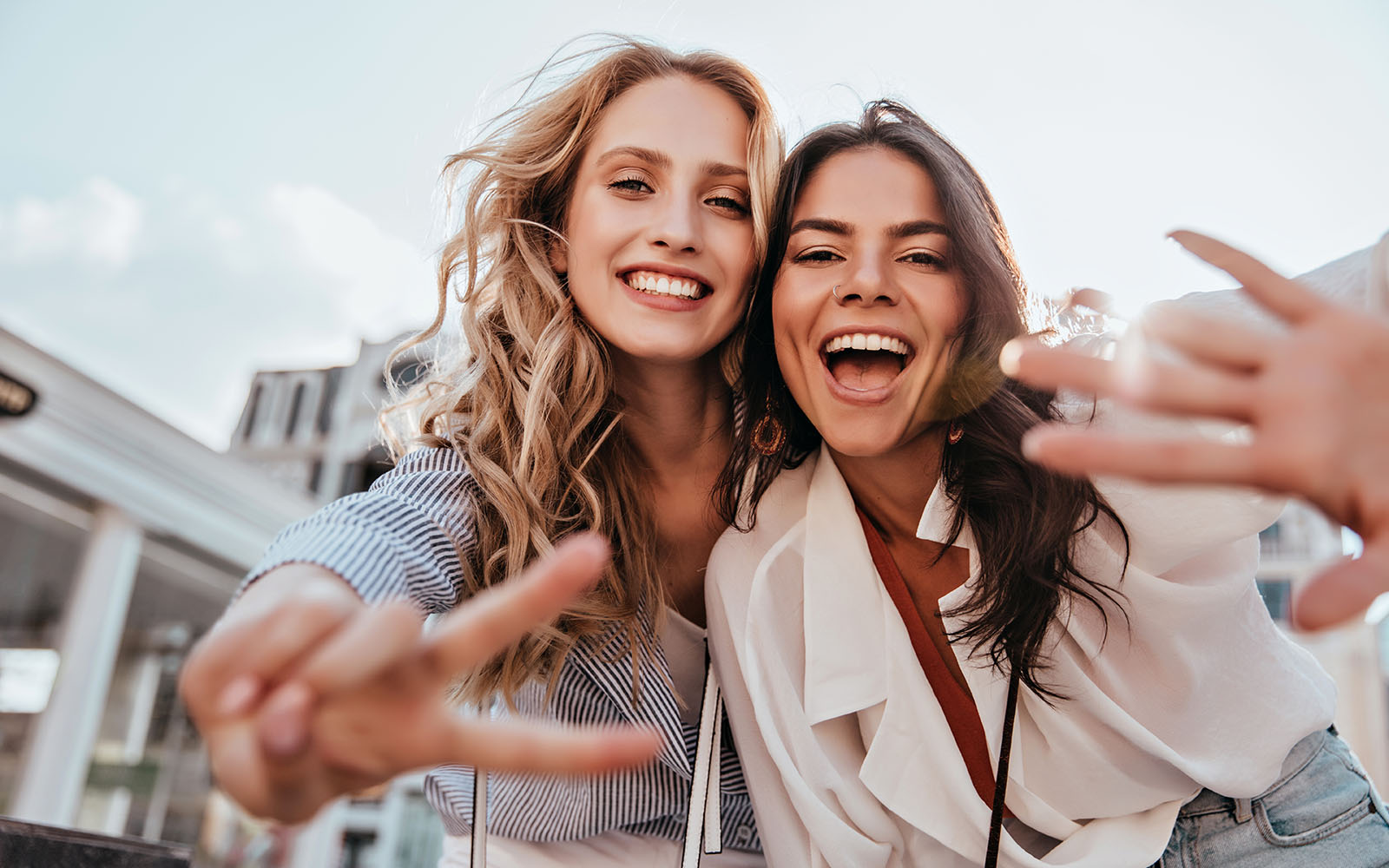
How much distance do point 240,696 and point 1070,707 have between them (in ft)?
4.96

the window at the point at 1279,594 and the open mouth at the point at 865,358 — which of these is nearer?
the open mouth at the point at 865,358

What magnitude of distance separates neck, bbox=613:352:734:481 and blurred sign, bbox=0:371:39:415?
132 inches

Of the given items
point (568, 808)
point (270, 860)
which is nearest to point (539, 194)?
point (568, 808)

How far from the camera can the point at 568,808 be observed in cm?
213

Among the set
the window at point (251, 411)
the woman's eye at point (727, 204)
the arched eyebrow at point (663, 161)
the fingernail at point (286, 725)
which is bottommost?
the fingernail at point (286, 725)

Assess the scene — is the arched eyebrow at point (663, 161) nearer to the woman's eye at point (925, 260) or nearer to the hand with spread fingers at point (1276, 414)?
the woman's eye at point (925, 260)

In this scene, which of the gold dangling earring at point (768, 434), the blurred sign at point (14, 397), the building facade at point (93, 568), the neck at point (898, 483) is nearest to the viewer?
the neck at point (898, 483)

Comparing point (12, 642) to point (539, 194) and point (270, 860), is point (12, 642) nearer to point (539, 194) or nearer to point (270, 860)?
point (270, 860)

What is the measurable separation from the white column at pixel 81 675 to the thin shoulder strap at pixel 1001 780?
4587mm

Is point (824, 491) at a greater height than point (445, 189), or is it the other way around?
point (445, 189)

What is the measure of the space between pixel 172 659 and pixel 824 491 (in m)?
5.66

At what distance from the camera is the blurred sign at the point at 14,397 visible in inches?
167

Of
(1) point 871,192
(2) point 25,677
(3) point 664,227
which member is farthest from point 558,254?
(2) point 25,677

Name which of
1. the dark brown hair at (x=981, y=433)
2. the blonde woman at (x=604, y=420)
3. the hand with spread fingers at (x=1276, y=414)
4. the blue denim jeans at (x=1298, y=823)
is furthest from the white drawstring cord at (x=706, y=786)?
the hand with spread fingers at (x=1276, y=414)
